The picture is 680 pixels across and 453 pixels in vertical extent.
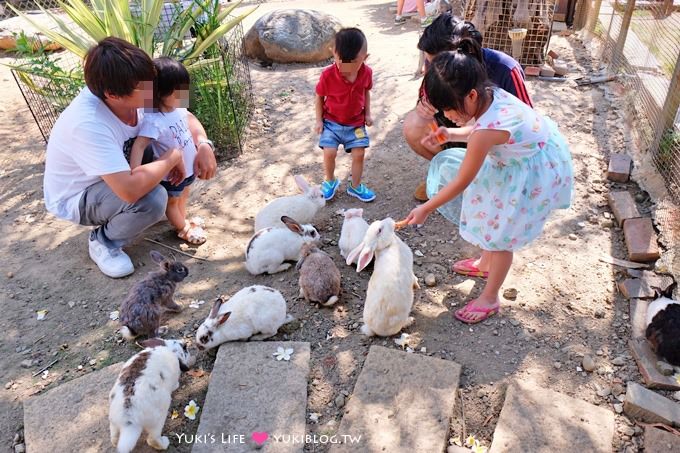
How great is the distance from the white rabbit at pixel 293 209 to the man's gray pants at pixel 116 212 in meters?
0.70

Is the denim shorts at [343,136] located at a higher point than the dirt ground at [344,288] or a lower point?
higher

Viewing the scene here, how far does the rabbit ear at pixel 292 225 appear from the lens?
11.5 ft

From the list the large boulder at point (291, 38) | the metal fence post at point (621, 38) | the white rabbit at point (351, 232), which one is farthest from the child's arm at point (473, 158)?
the large boulder at point (291, 38)

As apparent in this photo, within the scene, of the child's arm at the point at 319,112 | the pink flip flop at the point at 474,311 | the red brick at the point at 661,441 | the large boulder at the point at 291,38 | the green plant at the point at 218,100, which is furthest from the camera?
the large boulder at the point at 291,38

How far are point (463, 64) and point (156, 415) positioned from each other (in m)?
2.09

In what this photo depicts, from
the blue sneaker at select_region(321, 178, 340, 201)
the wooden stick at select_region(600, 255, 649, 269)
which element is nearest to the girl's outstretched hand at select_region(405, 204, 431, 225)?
the wooden stick at select_region(600, 255, 649, 269)

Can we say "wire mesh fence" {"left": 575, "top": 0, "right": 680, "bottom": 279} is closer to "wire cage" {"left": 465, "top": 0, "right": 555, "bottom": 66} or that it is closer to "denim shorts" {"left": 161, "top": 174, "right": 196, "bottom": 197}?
"wire cage" {"left": 465, "top": 0, "right": 555, "bottom": 66}

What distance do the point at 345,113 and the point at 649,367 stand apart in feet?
8.94

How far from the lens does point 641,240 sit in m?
3.49

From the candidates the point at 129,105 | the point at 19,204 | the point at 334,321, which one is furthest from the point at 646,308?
the point at 19,204

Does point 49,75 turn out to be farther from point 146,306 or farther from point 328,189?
point 146,306

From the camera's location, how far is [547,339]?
2854mm

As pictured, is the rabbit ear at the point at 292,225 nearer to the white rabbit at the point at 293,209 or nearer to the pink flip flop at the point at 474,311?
the white rabbit at the point at 293,209

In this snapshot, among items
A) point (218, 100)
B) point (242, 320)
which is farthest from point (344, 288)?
point (218, 100)
